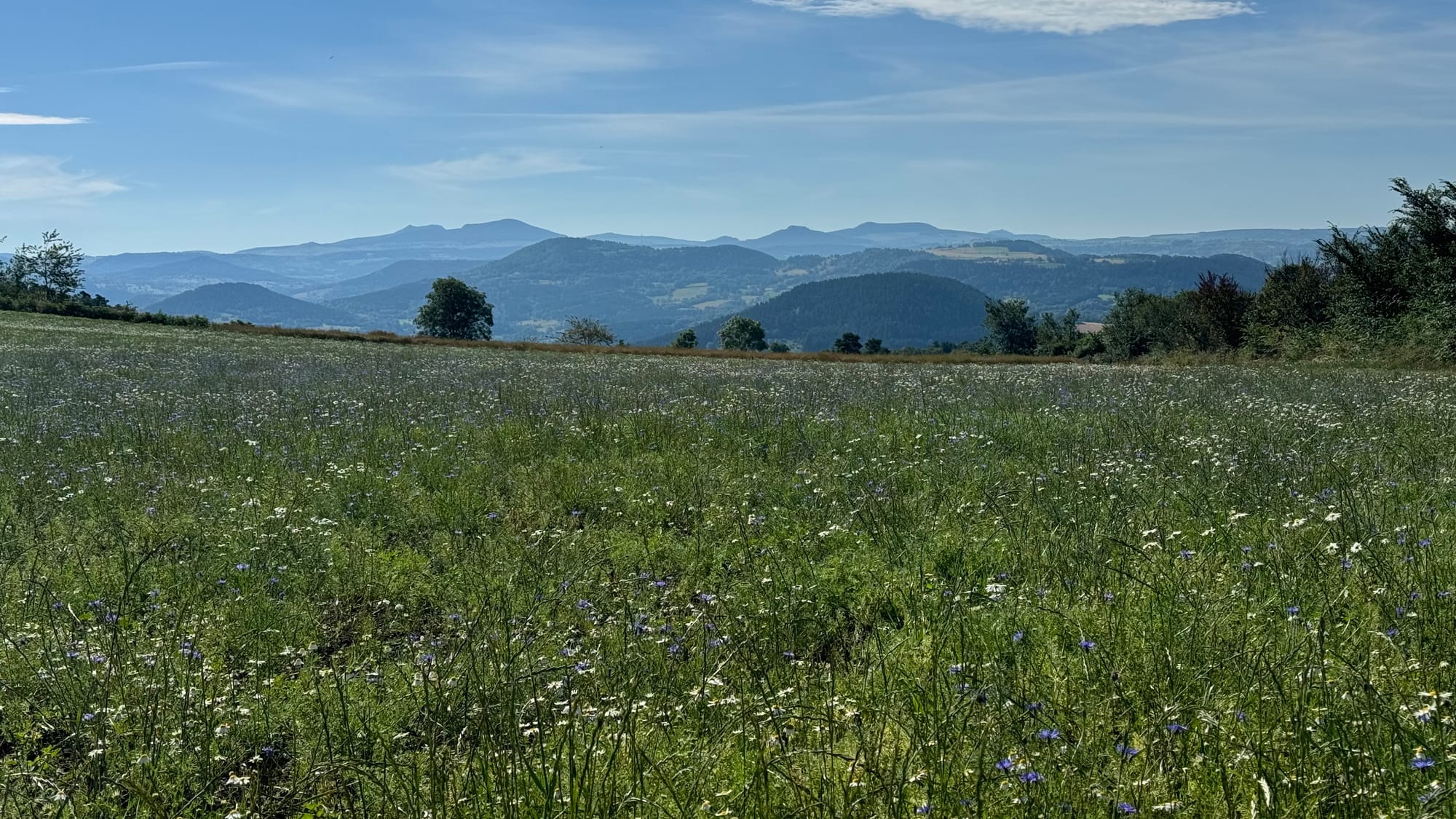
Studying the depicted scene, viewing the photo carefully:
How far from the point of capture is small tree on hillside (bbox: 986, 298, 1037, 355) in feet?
459

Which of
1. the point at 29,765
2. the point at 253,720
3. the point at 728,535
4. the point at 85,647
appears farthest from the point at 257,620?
the point at 728,535

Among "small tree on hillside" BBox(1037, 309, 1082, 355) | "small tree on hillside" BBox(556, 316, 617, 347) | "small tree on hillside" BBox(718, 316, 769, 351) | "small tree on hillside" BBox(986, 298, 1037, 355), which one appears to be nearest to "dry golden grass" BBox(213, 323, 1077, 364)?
"small tree on hillside" BBox(1037, 309, 1082, 355)

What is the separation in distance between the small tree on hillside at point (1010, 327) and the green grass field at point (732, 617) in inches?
5234

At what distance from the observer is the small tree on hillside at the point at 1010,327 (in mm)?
140000

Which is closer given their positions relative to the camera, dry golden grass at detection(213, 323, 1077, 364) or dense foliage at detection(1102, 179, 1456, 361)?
dense foliage at detection(1102, 179, 1456, 361)

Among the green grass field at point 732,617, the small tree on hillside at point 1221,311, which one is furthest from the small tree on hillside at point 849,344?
the green grass field at point 732,617

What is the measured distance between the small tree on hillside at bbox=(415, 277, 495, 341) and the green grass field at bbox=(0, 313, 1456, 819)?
12788cm

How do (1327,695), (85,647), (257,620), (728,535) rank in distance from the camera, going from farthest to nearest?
1. (728,535)
2. (257,620)
3. (85,647)
4. (1327,695)

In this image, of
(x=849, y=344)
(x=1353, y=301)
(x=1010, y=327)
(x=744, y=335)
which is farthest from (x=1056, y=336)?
(x=1353, y=301)

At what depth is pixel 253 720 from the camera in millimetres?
4293

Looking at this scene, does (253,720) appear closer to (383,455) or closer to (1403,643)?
(1403,643)

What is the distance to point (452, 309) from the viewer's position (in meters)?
135

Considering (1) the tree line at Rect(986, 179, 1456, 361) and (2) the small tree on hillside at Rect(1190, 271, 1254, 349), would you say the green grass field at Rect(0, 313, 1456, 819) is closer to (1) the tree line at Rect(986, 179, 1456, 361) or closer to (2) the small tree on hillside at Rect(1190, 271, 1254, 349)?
(1) the tree line at Rect(986, 179, 1456, 361)

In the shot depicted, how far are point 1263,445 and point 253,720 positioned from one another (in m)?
9.96
